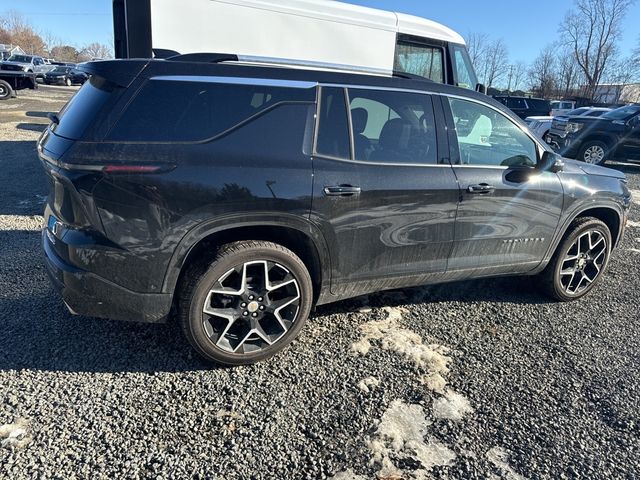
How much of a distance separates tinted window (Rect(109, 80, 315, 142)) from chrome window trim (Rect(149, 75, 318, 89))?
2 cm

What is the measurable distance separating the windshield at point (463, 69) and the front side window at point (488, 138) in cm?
417

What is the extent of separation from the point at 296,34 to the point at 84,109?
4.37 meters

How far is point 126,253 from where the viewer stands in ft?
8.29

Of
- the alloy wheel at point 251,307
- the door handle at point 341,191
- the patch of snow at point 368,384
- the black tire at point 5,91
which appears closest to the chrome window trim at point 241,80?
the door handle at point 341,191

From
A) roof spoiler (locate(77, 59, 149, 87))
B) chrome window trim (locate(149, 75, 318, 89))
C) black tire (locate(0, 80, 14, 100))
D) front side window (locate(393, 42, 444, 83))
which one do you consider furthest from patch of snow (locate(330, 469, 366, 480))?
black tire (locate(0, 80, 14, 100))

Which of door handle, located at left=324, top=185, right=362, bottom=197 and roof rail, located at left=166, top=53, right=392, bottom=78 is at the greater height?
roof rail, located at left=166, top=53, right=392, bottom=78

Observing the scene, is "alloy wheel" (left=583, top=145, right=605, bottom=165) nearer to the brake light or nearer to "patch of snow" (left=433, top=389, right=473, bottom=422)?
"patch of snow" (left=433, top=389, right=473, bottom=422)

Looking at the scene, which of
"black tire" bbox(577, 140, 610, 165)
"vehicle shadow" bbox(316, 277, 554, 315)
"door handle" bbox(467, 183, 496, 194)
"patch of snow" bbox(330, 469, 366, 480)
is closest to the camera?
"patch of snow" bbox(330, 469, 366, 480)

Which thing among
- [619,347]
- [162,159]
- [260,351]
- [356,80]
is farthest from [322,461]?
[619,347]

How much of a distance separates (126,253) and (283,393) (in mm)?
1263

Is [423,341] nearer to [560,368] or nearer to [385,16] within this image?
[560,368]

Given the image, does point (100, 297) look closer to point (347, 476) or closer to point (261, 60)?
point (347, 476)

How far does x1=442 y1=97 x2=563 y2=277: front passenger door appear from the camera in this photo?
3.40 metres

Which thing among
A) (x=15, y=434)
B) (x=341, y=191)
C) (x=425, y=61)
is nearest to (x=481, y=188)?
(x=341, y=191)
